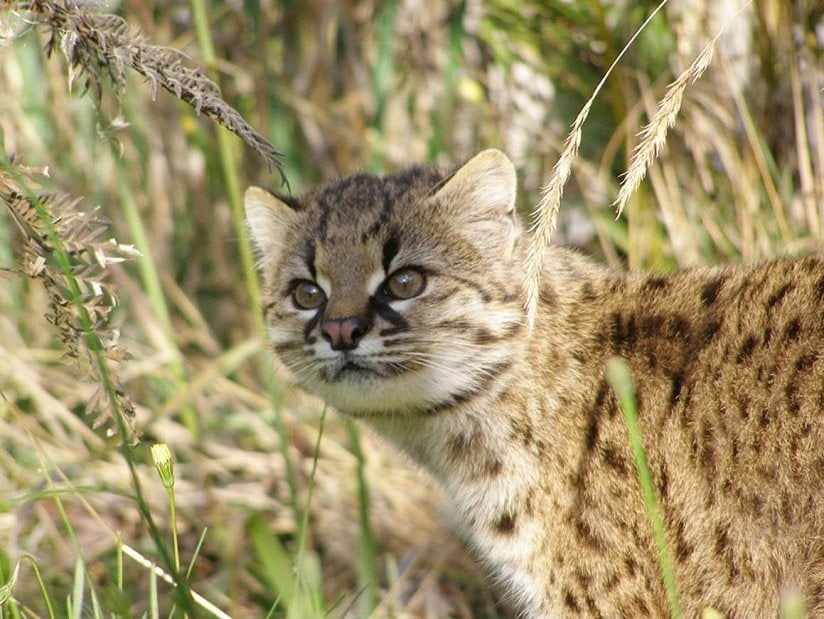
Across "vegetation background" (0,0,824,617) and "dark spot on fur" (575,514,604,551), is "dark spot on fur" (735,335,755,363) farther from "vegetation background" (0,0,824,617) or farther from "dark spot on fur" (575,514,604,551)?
"vegetation background" (0,0,824,617)

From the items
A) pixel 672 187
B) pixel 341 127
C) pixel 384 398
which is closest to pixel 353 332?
pixel 384 398

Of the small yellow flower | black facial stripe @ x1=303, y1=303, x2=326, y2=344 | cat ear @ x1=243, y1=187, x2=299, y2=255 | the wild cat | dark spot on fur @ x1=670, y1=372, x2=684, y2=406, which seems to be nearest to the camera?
the small yellow flower

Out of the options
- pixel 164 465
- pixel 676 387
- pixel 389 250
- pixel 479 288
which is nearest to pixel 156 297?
pixel 389 250

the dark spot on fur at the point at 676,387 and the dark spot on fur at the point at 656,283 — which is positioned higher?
the dark spot on fur at the point at 656,283

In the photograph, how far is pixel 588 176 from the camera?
5859 mm

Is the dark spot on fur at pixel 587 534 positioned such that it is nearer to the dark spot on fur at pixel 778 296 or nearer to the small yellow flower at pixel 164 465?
the dark spot on fur at pixel 778 296

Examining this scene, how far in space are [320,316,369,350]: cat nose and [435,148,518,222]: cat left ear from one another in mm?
647

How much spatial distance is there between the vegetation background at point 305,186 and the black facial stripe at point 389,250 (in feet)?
2.01

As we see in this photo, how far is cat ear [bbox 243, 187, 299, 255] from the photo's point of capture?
4.49 meters

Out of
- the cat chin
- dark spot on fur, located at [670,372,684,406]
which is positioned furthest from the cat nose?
dark spot on fur, located at [670,372,684,406]

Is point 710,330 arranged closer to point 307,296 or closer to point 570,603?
point 570,603

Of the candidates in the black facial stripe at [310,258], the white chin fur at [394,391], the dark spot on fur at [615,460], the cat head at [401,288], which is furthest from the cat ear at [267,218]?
the dark spot on fur at [615,460]

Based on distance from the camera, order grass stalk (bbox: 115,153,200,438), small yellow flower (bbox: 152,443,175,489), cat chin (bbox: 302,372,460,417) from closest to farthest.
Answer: small yellow flower (bbox: 152,443,175,489), cat chin (bbox: 302,372,460,417), grass stalk (bbox: 115,153,200,438)

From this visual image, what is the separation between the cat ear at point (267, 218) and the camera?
4488 millimetres
